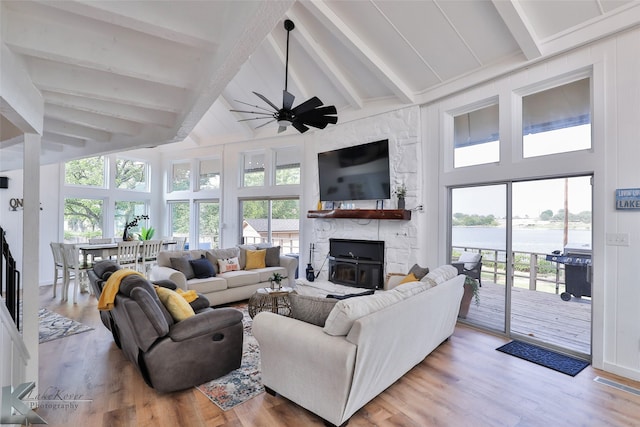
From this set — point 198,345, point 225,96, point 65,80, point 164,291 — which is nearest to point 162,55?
point 65,80

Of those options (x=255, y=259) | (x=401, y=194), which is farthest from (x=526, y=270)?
(x=255, y=259)

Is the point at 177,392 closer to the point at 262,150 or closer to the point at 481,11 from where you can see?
the point at 481,11

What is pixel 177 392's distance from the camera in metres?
2.57

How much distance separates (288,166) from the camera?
7.07m

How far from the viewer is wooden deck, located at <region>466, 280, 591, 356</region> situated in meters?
3.46

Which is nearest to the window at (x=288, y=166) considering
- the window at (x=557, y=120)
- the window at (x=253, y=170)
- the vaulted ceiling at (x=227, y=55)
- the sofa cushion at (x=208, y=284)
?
the window at (x=253, y=170)

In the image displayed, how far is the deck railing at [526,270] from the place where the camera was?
143 inches

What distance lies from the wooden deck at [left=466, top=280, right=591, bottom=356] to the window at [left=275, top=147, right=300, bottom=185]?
14.0 ft

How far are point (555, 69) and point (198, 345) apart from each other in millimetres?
4605

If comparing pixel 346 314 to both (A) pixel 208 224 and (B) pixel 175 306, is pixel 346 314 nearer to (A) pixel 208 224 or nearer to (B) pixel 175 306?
(B) pixel 175 306

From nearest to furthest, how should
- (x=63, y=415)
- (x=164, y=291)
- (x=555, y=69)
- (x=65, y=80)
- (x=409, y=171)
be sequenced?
1. (x=65, y=80)
2. (x=63, y=415)
3. (x=164, y=291)
4. (x=555, y=69)
5. (x=409, y=171)

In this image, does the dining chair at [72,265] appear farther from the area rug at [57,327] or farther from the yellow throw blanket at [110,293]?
the yellow throw blanket at [110,293]

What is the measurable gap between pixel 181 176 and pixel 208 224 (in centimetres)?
161

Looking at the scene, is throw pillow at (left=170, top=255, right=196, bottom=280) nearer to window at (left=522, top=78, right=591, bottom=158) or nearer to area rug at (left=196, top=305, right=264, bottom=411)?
area rug at (left=196, top=305, right=264, bottom=411)
